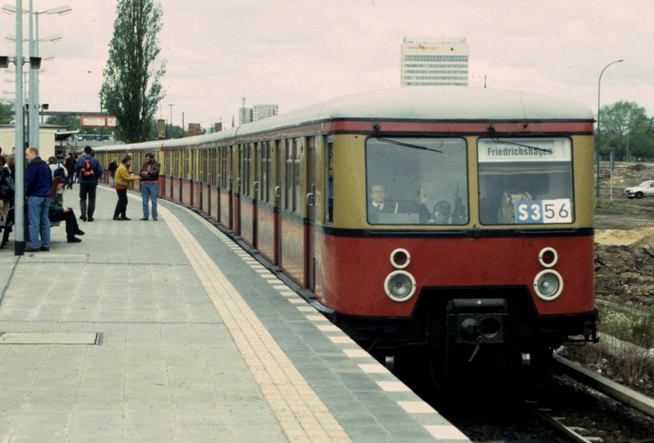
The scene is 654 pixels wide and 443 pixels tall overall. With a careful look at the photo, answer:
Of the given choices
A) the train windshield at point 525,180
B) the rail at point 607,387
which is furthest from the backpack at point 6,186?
the train windshield at point 525,180

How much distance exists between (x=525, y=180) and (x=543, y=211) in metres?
0.34

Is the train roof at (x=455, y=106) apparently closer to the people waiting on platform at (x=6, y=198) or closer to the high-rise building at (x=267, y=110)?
the people waiting on platform at (x=6, y=198)

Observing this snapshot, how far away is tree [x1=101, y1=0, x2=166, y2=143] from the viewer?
89.7 m

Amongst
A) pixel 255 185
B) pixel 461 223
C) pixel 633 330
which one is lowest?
pixel 633 330

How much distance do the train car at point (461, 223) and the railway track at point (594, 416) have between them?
0.72 meters

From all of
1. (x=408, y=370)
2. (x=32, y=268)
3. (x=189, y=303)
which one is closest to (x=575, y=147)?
(x=408, y=370)

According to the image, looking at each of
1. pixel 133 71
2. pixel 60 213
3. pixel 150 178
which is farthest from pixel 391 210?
pixel 133 71

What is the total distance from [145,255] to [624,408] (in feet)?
35.2

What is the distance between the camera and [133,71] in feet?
297

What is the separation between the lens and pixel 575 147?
1264 centimetres

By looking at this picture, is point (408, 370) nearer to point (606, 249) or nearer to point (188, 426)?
point (188, 426)

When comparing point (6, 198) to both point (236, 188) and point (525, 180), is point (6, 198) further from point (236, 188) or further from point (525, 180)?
point (525, 180)

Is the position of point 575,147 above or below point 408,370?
above

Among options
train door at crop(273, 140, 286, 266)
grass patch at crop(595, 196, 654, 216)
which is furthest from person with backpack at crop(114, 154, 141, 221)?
grass patch at crop(595, 196, 654, 216)
